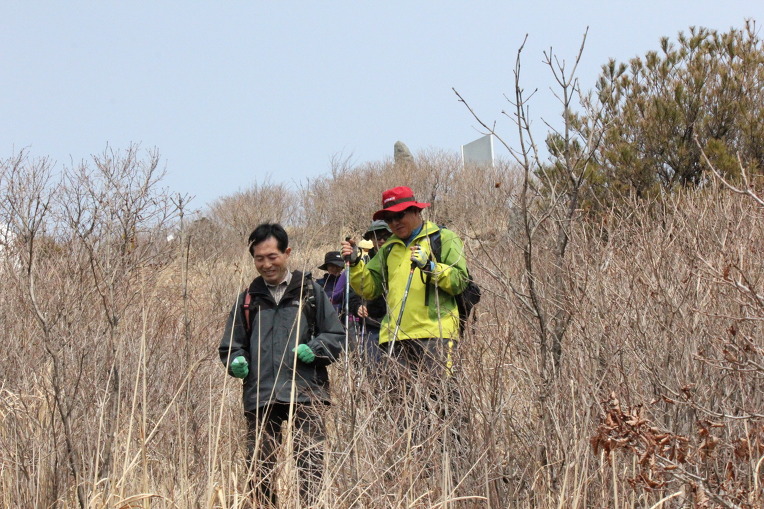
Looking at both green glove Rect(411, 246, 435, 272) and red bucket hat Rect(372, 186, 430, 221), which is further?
red bucket hat Rect(372, 186, 430, 221)

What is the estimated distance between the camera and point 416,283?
4.71 metres

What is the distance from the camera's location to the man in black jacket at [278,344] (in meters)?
4.05

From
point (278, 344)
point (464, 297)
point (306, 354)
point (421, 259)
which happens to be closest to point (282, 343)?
point (278, 344)

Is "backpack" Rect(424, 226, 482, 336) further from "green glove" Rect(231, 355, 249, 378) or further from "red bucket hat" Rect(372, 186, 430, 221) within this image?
"green glove" Rect(231, 355, 249, 378)

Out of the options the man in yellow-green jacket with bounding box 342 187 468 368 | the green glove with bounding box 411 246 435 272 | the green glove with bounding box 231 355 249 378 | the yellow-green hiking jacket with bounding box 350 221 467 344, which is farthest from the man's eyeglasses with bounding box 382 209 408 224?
the green glove with bounding box 231 355 249 378

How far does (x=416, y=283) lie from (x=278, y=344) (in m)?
0.89

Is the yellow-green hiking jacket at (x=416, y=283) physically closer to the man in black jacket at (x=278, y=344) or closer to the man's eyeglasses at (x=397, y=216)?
the man's eyeglasses at (x=397, y=216)

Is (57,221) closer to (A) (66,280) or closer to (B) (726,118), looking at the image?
(A) (66,280)

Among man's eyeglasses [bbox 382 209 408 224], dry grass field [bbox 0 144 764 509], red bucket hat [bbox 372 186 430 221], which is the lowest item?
dry grass field [bbox 0 144 764 509]

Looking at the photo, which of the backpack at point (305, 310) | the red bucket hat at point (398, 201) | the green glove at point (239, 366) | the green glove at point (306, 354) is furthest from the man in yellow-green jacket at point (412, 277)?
the green glove at point (239, 366)

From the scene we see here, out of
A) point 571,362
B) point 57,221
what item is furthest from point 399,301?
point 57,221

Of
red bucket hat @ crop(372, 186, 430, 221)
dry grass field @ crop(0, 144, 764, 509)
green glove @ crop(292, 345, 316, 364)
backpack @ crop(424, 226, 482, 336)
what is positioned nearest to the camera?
dry grass field @ crop(0, 144, 764, 509)

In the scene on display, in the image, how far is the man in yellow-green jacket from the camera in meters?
4.46

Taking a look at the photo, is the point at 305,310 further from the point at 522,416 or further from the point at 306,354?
the point at 522,416
